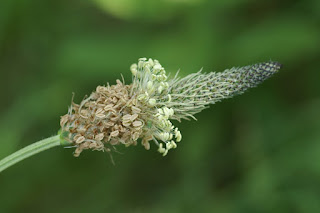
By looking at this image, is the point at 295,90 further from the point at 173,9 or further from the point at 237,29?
the point at 173,9

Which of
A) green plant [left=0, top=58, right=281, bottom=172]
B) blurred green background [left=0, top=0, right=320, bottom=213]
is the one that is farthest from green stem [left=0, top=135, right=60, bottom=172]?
blurred green background [left=0, top=0, right=320, bottom=213]

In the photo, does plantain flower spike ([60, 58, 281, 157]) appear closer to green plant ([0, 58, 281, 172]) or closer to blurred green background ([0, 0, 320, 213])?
green plant ([0, 58, 281, 172])

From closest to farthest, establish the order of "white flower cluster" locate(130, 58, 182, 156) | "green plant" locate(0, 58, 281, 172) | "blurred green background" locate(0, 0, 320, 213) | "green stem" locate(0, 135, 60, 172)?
"green stem" locate(0, 135, 60, 172)
"green plant" locate(0, 58, 281, 172)
"white flower cluster" locate(130, 58, 182, 156)
"blurred green background" locate(0, 0, 320, 213)

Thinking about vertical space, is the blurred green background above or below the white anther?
above

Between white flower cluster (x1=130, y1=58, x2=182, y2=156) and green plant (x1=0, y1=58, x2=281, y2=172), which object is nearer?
green plant (x1=0, y1=58, x2=281, y2=172)

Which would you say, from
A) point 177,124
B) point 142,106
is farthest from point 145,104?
point 177,124

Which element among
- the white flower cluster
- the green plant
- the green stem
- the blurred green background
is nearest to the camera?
the green stem
